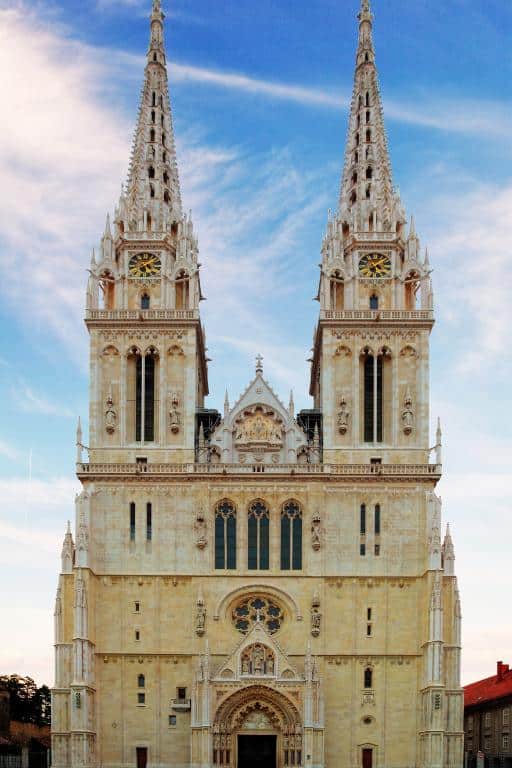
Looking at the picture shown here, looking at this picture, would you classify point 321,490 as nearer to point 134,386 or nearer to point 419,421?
point 419,421

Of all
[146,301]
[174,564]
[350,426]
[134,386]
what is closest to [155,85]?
[146,301]

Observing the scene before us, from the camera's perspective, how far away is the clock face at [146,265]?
7081cm

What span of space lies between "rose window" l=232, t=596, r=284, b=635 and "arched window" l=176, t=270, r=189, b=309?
Result: 700 inches

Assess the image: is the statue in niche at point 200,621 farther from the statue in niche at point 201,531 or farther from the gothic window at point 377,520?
the gothic window at point 377,520

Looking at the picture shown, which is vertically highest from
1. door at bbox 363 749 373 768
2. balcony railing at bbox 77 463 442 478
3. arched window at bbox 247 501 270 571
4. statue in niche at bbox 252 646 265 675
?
balcony railing at bbox 77 463 442 478

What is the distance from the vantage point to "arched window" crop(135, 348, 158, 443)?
68.1m

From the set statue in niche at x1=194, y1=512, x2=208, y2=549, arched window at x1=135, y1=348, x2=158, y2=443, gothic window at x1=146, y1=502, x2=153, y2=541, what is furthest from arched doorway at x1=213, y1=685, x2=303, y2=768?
arched window at x1=135, y1=348, x2=158, y2=443

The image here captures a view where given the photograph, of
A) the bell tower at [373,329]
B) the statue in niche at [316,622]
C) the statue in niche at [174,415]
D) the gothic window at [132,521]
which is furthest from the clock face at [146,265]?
the statue in niche at [316,622]

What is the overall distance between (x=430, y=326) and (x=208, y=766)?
27125mm

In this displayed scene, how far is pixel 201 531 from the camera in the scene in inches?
2581

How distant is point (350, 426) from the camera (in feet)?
222

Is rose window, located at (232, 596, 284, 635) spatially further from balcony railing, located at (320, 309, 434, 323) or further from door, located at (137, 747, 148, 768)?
balcony railing, located at (320, 309, 434, 323)

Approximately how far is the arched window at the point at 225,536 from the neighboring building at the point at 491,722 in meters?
25.4

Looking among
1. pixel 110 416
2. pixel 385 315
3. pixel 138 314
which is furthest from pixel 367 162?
pixel 110 416
